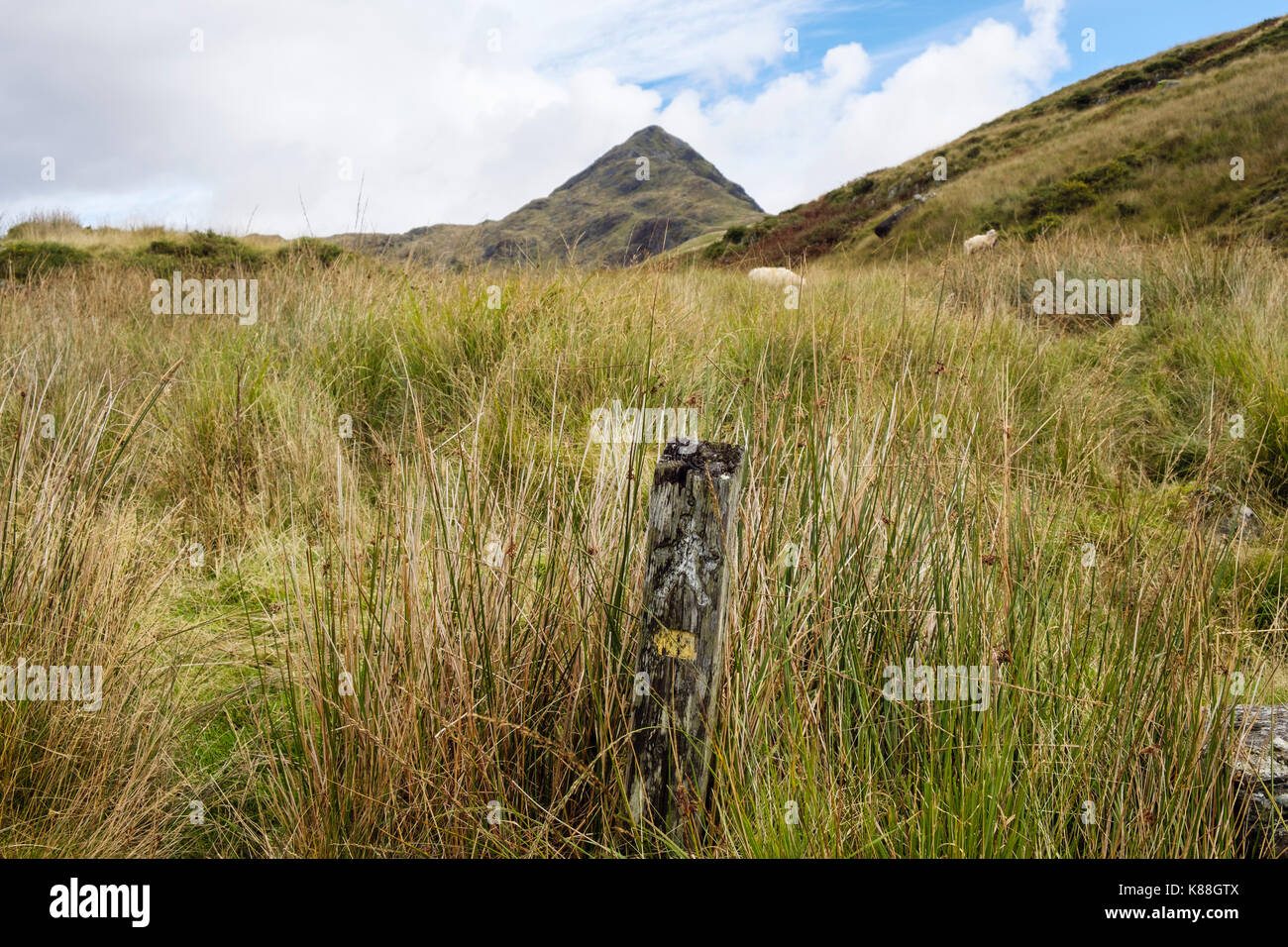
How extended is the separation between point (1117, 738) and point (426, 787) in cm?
170

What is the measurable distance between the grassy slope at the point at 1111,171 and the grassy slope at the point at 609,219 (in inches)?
242

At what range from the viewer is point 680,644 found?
1.61 metres

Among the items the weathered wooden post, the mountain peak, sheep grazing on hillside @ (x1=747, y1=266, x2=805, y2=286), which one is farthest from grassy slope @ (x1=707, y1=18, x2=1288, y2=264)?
the mountain peak

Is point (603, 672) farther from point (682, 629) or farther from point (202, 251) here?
point (202, 251)

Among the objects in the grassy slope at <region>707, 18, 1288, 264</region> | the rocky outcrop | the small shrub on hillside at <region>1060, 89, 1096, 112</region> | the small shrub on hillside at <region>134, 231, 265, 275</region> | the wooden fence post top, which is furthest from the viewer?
the small shrub on hillside at <region>1060, 89, 1096, 112</region>

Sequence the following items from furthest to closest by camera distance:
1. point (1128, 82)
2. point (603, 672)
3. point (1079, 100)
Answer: point (1079, 100) → point (1128, 82) → point (603, 672)

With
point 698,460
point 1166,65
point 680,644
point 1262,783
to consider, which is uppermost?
point 1166,65

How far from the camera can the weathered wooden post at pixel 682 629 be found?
5.15 feet

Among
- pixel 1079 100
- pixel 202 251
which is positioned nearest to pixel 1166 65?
pixel 1079 100

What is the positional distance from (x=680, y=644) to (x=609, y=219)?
177ft

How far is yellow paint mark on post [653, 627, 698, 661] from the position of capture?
1.61 meters

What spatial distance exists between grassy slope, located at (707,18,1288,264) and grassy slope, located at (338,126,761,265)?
614 centimetres

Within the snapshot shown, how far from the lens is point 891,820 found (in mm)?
1578

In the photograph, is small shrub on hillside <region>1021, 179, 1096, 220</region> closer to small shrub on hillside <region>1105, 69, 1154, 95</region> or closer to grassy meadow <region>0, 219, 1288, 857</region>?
small shrub on hillside <region>1105, 69, 1154, 95</region>
